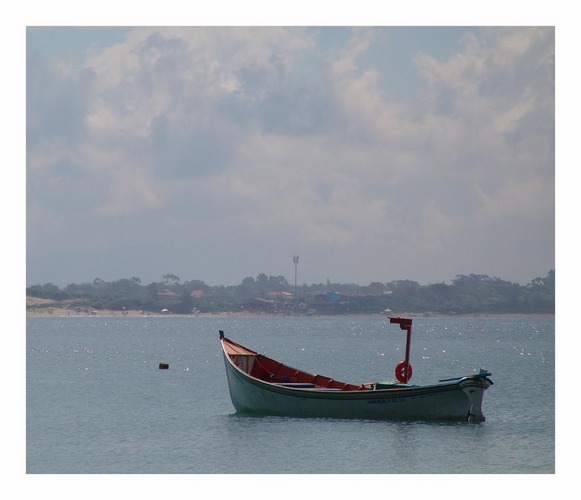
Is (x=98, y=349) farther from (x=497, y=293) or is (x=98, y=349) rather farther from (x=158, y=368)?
(x=497, y=293)

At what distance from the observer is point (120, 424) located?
3675cm

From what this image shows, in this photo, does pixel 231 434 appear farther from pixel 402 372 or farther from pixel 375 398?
pixel 402 372

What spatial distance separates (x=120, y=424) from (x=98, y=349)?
5963 centimetres

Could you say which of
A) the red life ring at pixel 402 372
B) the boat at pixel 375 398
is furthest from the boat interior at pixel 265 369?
the red life ring at pixel 402 372

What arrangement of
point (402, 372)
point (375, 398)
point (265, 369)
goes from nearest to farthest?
point (375, 398) < point (402, 372) < point (265, 369)

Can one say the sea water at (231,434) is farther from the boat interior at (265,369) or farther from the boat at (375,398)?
the boat interior at (265,369)

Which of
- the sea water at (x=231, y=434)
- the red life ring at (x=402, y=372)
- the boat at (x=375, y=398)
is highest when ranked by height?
the red life ring at (x=402, y=372)

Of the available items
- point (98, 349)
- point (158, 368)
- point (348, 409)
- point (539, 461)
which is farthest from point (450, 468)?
point (98, 349)

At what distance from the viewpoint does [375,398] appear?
32.3 meters

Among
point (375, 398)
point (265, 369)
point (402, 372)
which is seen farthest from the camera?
point (265, 369)

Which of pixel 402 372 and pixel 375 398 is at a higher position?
pixel 402 372

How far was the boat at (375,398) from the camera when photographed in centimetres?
3195

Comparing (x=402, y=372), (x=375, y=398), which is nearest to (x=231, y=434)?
(x=375, y=398)

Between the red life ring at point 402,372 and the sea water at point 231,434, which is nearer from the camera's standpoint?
the sea water at point 231,434
